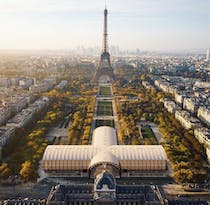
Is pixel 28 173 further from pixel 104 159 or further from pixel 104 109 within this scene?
pixel 104 109

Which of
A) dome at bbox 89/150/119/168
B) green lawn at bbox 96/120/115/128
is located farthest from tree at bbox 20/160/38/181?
green lawn at bbox 96/120/115/128

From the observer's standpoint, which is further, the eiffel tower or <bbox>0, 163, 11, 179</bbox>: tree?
the eiffel tower

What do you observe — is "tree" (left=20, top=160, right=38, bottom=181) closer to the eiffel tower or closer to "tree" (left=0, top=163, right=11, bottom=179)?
"tree" (left=0, top=163, right=11, bottom=179)

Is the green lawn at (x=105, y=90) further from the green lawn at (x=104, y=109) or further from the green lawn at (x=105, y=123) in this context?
the green lawn at (x=105, y=123)

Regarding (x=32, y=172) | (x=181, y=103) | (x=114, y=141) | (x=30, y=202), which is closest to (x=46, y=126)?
(x=114, y=141)

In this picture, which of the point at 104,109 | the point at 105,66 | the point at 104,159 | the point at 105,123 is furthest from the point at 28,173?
the point at 105,66

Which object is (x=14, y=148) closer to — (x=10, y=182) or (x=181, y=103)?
→ (x=10, y=182)
